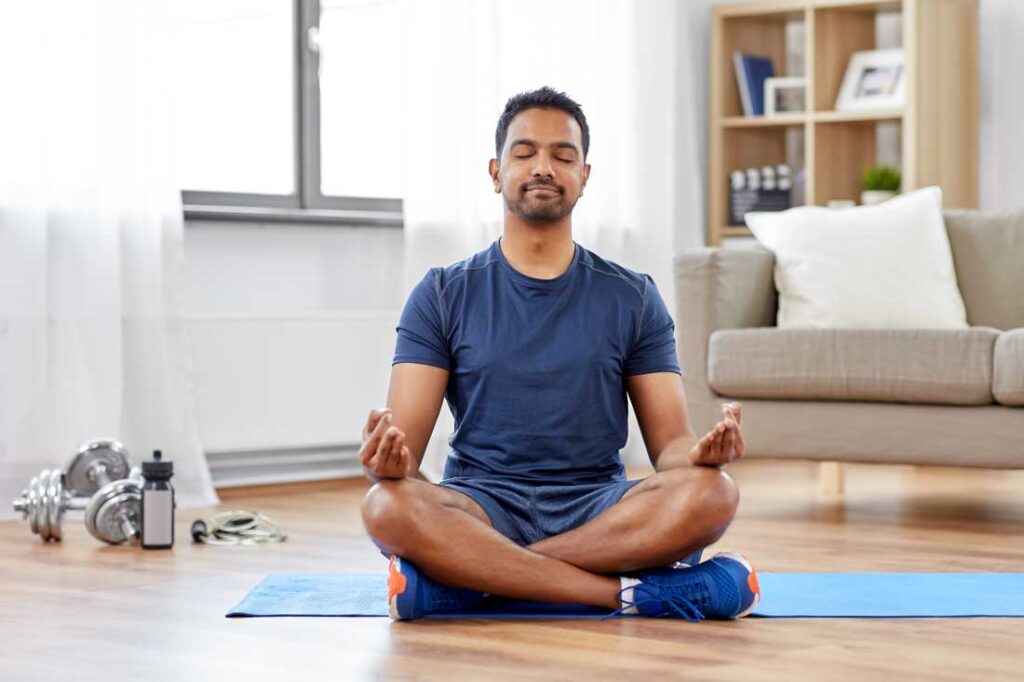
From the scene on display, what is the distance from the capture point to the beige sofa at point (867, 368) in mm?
3691

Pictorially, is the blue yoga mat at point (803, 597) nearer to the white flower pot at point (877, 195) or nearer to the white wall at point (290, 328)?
the white wall at point (290, 328)

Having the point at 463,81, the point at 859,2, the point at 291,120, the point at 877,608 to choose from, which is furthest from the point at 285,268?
the point at 877,608

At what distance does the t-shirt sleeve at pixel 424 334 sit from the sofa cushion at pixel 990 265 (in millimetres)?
2013

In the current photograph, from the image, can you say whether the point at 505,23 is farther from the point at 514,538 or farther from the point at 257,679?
the point at 257,679

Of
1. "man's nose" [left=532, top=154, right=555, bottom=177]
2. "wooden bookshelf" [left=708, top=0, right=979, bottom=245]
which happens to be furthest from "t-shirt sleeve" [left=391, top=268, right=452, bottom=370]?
"wooden bookshelf" [left=708, top=0, right=979, bottom=245]

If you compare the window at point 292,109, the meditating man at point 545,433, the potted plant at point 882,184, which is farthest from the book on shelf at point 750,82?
the meditating man at point 545,433

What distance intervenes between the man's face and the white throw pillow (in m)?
1.61

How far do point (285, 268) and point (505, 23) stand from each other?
1.07 meters

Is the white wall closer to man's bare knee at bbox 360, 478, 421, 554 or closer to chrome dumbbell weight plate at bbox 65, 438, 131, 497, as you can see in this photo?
chrome dumbbell weight plate at bbox 65, 438, 131, 497

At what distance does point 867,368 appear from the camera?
381 cm

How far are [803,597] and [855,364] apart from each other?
3.93ft

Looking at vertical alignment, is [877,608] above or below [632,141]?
below

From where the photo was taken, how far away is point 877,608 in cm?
261

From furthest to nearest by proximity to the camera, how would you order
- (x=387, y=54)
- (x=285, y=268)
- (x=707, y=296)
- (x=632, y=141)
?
(x=632, y=141), (x=387, y=54), (x=285, y=268), (x=707, y=296)
